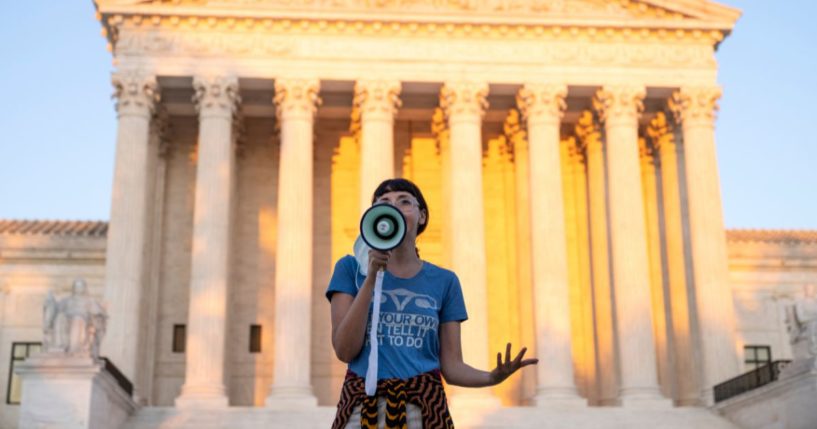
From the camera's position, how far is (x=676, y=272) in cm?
4175

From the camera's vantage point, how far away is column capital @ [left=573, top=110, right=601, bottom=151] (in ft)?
142

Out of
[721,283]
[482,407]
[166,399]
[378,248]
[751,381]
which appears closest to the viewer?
[378,248]

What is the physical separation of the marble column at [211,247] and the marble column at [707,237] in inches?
675

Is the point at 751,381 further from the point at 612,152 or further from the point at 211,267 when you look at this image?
the point at 211,267

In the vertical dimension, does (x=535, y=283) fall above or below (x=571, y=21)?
below

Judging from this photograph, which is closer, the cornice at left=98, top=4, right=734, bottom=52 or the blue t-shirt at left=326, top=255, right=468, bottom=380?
the blue t-shirt at left=326, top=255, right=468, bottom=380

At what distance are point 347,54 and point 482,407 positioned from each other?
14.0 m

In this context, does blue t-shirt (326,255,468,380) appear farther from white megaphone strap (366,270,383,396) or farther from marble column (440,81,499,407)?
marble column (440,81,499,407)

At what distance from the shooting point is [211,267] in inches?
1474

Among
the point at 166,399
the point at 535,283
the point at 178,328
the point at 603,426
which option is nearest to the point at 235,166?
the point at 178,328

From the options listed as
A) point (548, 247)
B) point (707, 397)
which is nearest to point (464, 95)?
point (548, 247)

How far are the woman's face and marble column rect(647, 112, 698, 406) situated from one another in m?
36.9

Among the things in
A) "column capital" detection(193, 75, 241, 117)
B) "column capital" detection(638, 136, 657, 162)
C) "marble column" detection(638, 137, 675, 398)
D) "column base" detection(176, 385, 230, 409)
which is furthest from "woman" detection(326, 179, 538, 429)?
"column capital" detection(638, 136, 657, 162)

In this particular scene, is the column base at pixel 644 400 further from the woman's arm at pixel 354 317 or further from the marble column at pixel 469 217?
the woman's arm at pixel 354 317
